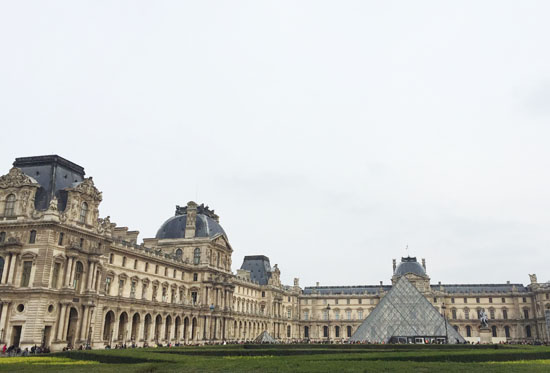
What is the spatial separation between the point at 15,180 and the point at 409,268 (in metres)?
76.2

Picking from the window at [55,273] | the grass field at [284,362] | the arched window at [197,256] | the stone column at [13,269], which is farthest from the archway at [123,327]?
the grass field at [284,362]

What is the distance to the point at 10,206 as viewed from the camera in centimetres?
3762

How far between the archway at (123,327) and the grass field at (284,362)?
20.3 m

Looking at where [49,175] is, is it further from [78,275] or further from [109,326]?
[109,326]

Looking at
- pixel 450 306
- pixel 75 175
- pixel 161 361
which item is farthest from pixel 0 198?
pixel 450 306

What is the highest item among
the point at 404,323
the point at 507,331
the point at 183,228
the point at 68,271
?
the point at 183,228

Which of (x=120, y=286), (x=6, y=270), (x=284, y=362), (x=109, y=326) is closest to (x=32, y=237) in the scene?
(x=6, y=270)

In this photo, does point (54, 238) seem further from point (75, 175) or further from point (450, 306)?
point (450, 306)

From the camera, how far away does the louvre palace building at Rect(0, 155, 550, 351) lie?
1401 inches

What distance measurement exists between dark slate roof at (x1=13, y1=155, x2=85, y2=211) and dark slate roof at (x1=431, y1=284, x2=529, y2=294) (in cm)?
7687

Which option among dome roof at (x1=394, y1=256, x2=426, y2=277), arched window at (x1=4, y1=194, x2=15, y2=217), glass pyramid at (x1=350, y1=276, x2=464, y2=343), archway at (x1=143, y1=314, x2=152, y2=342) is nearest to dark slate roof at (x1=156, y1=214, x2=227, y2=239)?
archway at (x1=143, y1=314, x2=152, y2=342)

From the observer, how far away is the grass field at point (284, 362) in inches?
642

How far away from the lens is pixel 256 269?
287ft

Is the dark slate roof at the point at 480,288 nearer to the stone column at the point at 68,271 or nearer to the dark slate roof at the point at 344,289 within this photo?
the dark slate roof at the point at 344,289
